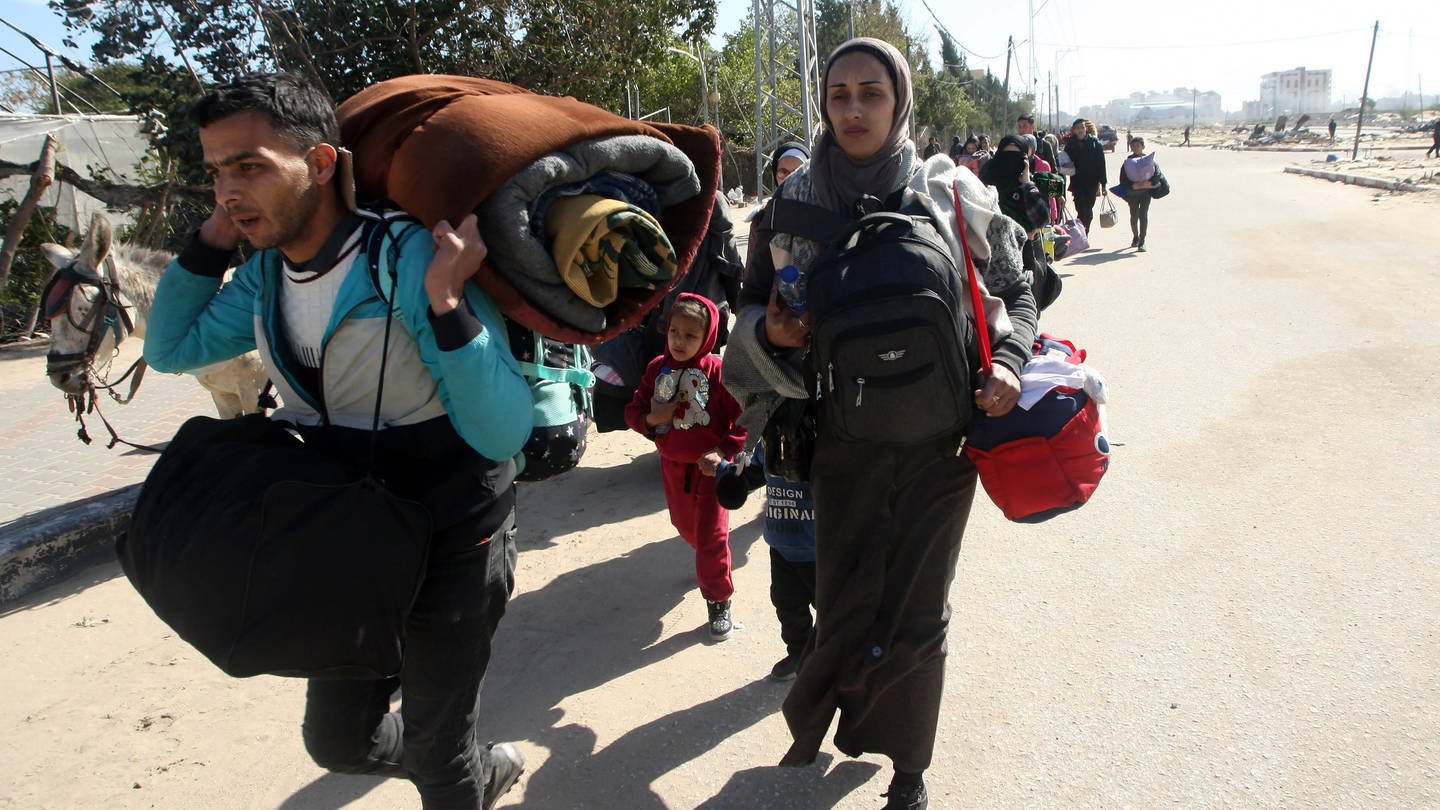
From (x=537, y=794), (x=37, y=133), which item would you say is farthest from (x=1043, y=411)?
(x=37, y=133)

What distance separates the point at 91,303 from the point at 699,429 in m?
2.45

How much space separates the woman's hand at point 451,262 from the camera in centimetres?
185

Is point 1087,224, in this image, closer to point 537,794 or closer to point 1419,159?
point 537,794

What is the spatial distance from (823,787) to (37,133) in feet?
39.9

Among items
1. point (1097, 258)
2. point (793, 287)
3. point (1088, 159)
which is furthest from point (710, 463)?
point (1088, 159)

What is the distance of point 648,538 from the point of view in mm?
4629

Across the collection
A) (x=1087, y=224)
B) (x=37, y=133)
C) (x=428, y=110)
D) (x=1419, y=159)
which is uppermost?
(x=37, y=133)

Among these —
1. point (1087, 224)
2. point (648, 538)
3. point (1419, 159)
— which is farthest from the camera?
point (1419, 159)

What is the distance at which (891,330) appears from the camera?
6.83 ft

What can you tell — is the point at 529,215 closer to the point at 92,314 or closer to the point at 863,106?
the point at 863,106

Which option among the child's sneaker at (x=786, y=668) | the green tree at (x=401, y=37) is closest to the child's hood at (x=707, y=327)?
the child's sneaker at (x=786, y=668)

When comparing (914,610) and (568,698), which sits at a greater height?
(914,610)

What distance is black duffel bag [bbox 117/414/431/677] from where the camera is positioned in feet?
5.93

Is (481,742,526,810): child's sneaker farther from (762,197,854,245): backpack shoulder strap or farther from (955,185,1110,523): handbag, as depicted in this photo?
(762,197,854,245): backpack shoulder strap
